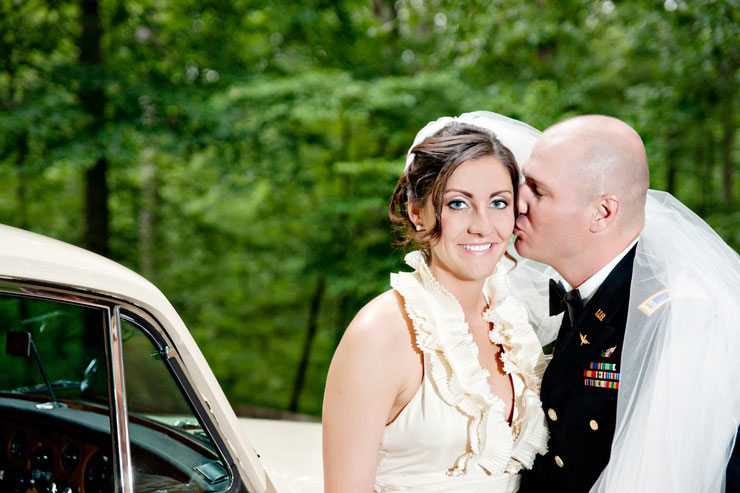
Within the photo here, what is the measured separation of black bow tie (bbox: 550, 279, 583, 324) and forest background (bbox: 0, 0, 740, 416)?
4.48 meters

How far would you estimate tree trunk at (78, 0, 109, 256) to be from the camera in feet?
23.9

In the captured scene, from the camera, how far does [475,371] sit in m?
2.05

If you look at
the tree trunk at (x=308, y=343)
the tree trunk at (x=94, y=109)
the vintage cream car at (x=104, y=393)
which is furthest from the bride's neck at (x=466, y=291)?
the tree trunk at (x=308, y=343)

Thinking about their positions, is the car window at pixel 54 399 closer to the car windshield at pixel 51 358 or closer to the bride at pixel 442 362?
the car windshield at pixel 51 358

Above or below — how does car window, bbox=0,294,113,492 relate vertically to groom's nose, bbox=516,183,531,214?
below

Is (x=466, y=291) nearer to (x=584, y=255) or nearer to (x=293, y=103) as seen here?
(x=584, y=255)

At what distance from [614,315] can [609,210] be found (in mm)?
345

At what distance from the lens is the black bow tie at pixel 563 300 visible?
213 centimetres

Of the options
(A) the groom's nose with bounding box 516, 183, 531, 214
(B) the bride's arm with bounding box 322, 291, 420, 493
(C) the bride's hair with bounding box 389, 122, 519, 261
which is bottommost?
(B) the bride's arm with bounding box 322, 291, 420, 493

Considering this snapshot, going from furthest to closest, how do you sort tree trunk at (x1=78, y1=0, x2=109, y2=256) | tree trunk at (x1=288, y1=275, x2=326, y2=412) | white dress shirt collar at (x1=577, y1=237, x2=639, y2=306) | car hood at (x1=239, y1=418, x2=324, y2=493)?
Answer: tree trunk at (x1=288, y1=275, x2=326, y2=412)
tree trunk at (x1=78, y1=0, x2=109, y2=256)
car hood at (x1=239, y1=418, x2=324, y2=493)
white dress shirt collar at (x1=577, y1=237, x2=639, y2=306)

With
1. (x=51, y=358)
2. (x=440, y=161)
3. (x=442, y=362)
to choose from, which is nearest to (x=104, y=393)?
(x=51, y=358)

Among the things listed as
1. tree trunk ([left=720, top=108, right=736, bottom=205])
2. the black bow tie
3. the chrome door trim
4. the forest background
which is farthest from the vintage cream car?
tree trunk ([left=720, top=108, right=736, bottom=205])

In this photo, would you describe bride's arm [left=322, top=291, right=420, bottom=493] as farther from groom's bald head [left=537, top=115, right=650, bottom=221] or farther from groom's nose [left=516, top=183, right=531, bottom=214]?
groom's bald head [left=537, top=115, right=650, bottom=221]

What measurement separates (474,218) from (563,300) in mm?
489
